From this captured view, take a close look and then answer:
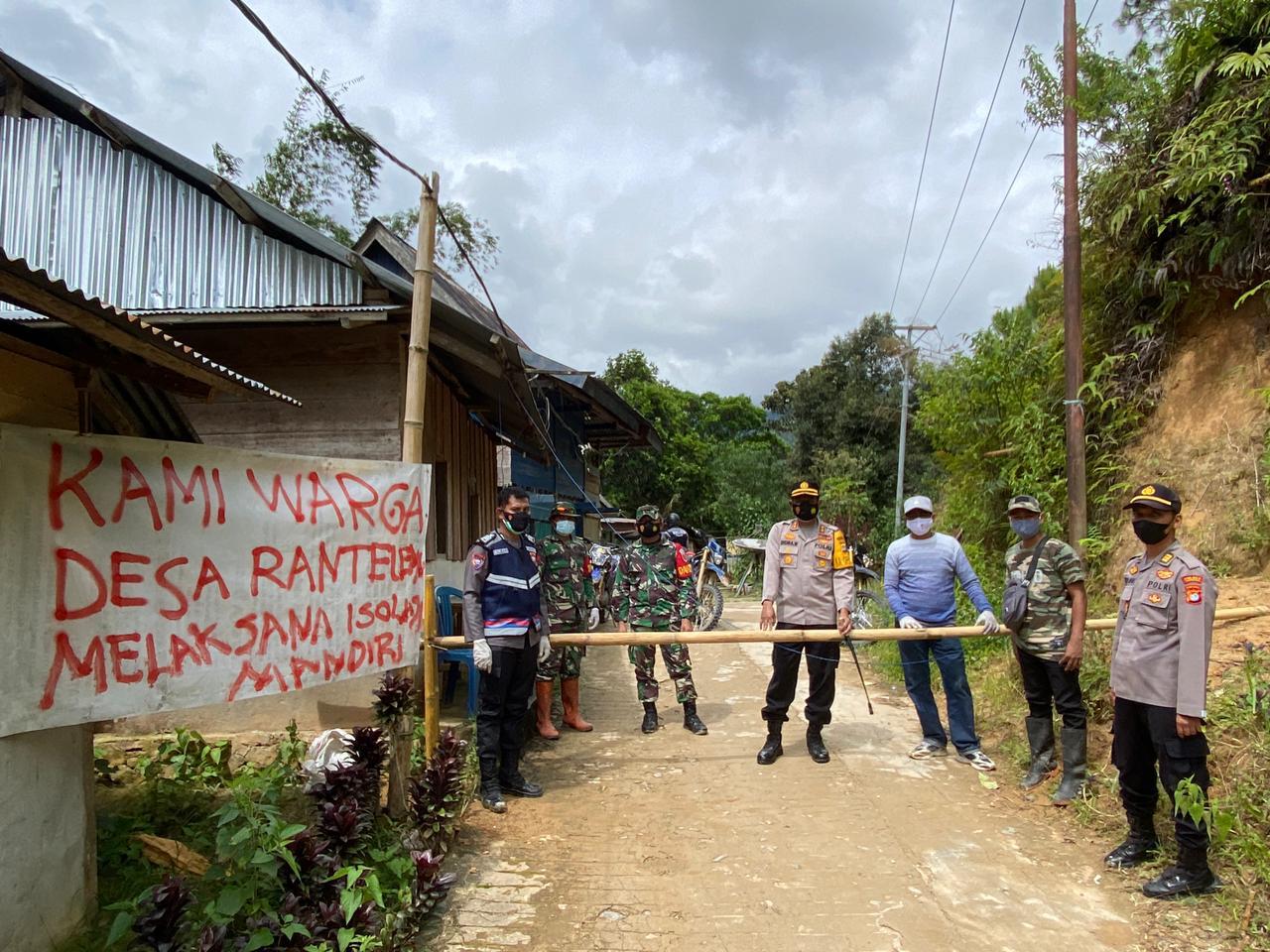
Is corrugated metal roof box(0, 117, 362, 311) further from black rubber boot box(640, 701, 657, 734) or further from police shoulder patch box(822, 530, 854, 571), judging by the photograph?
police shoulder patch box(822, 530, 854, 571)

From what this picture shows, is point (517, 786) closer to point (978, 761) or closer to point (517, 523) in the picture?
point (517, 523)

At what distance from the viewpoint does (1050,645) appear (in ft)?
15.3

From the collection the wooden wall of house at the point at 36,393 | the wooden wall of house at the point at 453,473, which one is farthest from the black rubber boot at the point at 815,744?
the wooden wall of house at the point at 36,393

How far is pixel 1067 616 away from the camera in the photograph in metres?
4.66

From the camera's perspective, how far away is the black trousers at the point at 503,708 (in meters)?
4.57

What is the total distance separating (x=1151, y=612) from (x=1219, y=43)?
17.5ft

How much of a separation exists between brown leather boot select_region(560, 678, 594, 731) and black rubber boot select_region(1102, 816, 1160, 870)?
383 cm

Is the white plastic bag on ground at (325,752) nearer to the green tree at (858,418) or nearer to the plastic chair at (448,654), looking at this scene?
the plastic chair at (448,654)

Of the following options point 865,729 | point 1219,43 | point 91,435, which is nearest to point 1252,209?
point 1219,43

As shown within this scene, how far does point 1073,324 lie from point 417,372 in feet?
17.6

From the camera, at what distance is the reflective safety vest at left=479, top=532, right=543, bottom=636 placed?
4633mm

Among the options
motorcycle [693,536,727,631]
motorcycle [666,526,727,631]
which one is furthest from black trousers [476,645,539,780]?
motorcycle [693,536,727,631]

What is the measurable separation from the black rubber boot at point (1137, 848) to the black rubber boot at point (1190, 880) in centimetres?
29

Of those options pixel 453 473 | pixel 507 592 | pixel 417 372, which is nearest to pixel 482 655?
pixel 507 592
